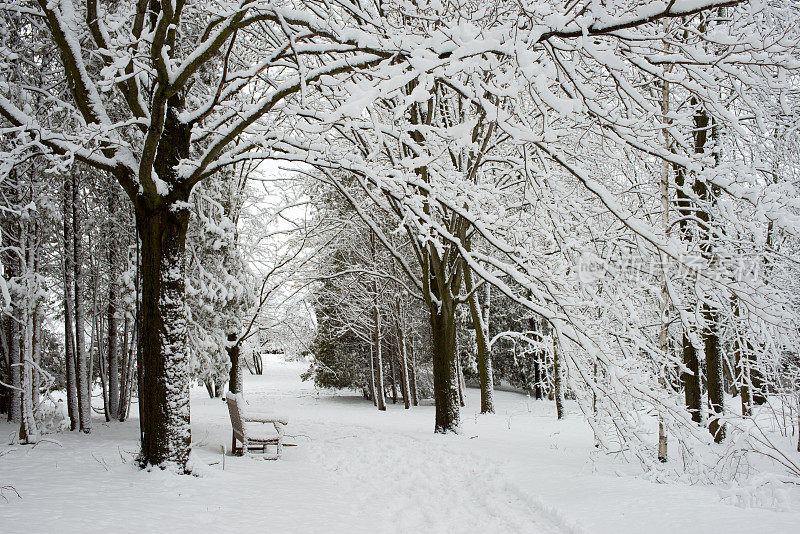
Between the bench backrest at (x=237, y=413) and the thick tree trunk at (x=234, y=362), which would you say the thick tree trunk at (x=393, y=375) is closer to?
the thick tree trunk at (x=234, y=362)

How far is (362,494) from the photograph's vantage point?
6.15 metres

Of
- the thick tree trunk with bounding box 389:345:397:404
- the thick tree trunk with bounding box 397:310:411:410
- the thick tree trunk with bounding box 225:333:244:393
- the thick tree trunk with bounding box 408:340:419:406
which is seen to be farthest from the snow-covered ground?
the thick tree trunk with bounding box 389:345:397:404

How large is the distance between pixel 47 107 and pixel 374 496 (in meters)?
9.74

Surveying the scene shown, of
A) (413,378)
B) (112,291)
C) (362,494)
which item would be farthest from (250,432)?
(413,378)

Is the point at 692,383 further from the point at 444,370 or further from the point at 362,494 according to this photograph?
the point at 362,494

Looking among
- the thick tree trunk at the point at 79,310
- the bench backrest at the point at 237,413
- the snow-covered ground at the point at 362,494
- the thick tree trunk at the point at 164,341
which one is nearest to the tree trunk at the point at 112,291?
the thick tree trunk at the point at 79,310

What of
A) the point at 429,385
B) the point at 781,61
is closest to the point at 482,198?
the point at 781,61

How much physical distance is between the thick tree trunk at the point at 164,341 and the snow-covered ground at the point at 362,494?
376 millimetres

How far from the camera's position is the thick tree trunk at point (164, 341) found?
5809 mm

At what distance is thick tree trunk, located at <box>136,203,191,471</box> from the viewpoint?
5.81 meters

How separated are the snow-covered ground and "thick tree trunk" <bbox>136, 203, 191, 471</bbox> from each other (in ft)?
1.24

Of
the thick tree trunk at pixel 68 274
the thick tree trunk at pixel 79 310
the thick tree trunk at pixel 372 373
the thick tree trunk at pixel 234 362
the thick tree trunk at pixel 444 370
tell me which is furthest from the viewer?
the thick tree trunk at pixel 372 373

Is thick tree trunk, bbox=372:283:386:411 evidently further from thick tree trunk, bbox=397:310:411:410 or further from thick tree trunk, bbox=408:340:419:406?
thick tree trunk, bbox=408:340:419:406

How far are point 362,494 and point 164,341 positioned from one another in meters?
3.09
